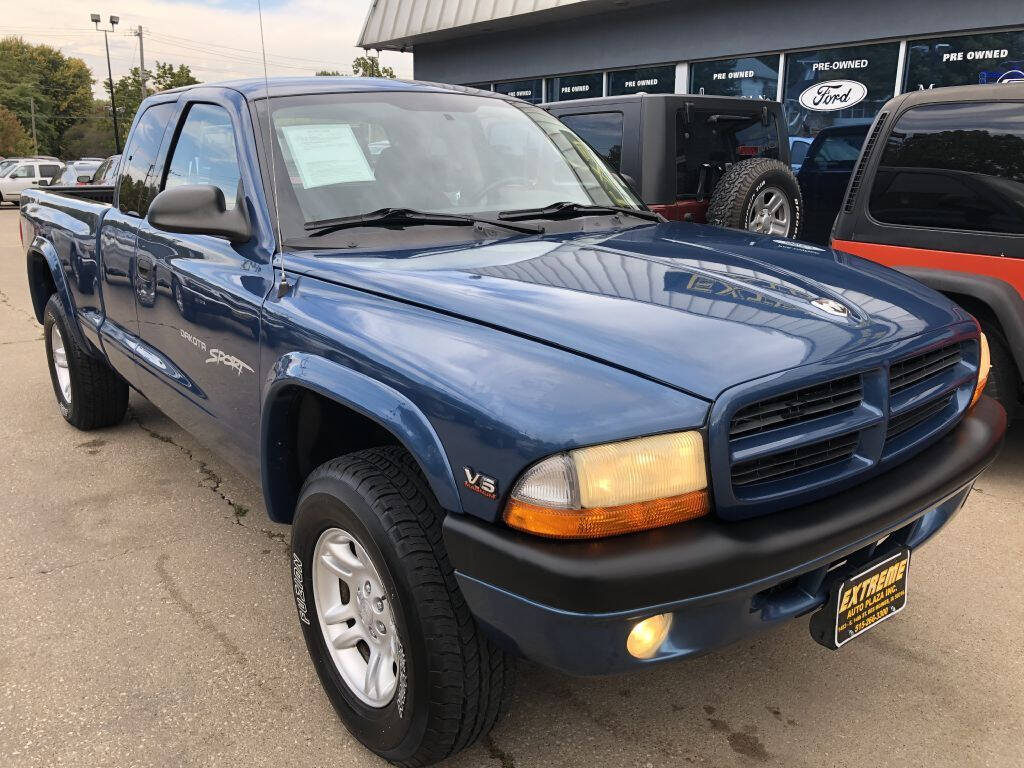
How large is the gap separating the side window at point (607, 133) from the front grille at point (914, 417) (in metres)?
4.57

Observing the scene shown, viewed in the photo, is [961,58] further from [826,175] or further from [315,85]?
[315,85]

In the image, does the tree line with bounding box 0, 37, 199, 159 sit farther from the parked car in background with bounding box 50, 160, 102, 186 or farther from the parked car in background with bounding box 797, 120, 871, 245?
the parked car in background with bounding box 797, 120, 871, 245

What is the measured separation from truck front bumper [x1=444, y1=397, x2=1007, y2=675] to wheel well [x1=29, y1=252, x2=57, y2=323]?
435 cm

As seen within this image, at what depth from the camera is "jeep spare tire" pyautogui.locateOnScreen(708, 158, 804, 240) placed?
6031 millimetres

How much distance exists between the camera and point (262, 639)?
290 cm

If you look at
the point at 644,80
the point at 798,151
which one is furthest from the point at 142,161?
the point at 644,80

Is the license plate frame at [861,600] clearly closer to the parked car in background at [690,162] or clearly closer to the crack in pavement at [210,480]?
the crack in pavement at [210,480]

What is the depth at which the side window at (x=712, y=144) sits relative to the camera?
6684 millimetres

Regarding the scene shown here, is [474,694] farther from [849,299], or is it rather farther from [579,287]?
[849,299]

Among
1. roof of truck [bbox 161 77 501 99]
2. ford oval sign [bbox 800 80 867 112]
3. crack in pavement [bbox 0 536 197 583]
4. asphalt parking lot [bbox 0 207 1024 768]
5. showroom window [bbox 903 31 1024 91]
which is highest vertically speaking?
showroom window [bbox 903 31 1024 91]

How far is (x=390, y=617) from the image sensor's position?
2.14 m

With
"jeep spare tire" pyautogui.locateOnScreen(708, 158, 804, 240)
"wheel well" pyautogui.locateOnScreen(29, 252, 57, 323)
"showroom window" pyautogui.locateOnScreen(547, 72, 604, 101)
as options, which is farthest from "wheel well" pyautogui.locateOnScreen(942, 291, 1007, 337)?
"showroom window" pyautogui.locateOnScreen(547, 72, 604, 101)

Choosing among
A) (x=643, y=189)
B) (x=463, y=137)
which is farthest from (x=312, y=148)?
(x=643, y=189)

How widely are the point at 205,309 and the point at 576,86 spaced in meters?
13.4
